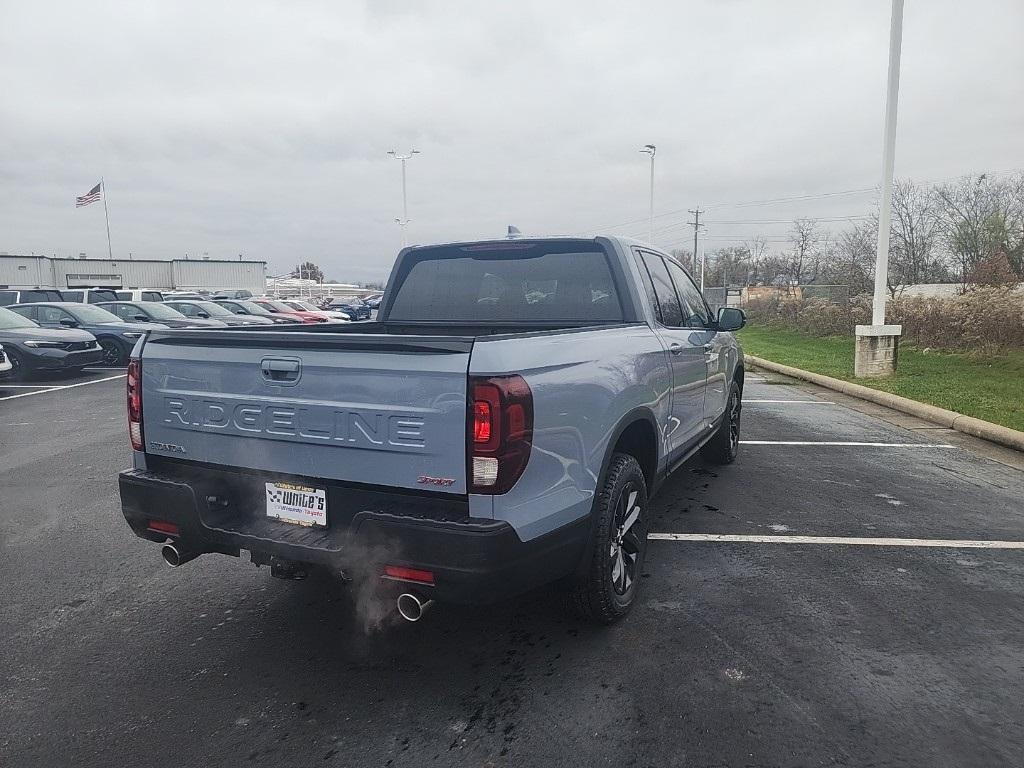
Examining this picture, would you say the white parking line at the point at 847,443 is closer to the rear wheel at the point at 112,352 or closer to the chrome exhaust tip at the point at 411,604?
the chrome exhaust tip at the point at 411,604

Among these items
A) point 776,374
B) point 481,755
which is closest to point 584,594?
point 481,755

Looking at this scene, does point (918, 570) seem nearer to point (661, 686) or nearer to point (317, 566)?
point (661, 686)

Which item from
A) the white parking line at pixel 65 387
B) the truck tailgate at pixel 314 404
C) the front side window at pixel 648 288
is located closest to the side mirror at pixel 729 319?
the front side window at pixel 648 288

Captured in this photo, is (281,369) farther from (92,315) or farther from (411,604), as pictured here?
(92,315)

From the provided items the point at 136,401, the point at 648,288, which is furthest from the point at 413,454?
the point at 648,288

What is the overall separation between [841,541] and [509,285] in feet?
9.04

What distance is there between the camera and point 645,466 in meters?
3.96

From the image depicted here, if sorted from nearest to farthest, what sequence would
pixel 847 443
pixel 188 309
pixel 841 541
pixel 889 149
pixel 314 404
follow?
pixel 314 404, pixel 841 541, pixel 847 443, pixel 889 149, pixel 188 309

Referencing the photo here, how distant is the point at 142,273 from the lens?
2415 inches

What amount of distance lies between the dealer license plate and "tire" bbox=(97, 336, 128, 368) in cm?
1488

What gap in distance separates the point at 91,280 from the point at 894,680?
6696 centimetres

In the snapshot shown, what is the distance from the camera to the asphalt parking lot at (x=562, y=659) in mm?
2568

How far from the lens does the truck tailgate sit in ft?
8.55

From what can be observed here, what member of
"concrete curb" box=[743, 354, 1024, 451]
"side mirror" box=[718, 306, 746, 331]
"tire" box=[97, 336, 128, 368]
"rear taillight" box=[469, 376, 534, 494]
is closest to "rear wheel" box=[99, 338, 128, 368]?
"tire" box=[97, 336, 128, 368]
